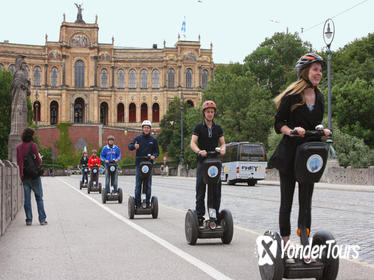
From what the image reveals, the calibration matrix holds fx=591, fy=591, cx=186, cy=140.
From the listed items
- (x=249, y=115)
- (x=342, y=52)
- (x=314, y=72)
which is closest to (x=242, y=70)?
(x=342, y=52)

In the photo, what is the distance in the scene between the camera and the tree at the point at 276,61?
271 ft

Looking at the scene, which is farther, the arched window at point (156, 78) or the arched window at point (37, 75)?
the arched window at point (156, 78)

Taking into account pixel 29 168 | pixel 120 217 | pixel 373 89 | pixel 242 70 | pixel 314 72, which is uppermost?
pixel 242 70

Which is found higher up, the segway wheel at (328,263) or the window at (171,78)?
the window at (171,78)

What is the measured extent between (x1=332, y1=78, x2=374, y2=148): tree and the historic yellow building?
55121mm

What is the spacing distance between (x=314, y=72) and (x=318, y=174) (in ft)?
3.14

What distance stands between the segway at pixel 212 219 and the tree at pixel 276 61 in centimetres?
7296

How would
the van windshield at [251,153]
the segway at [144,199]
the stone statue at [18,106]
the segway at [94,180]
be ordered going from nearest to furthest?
the segway at [144,199]
the stone statue at [18,106]
the segway at [94,180]
the van windshield at [251,153]

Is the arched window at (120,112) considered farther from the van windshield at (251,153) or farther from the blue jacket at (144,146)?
the blue jacket at (144,146)

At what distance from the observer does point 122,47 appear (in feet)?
380

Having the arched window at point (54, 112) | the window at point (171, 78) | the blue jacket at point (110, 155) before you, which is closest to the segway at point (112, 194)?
the blue jacket at point (110, 155)

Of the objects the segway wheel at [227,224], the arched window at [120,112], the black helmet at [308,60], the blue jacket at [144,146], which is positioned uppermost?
the arched window at [120,112]

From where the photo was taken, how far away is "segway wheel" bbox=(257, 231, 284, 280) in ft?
16.8

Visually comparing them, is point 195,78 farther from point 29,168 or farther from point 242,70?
point 29,168
